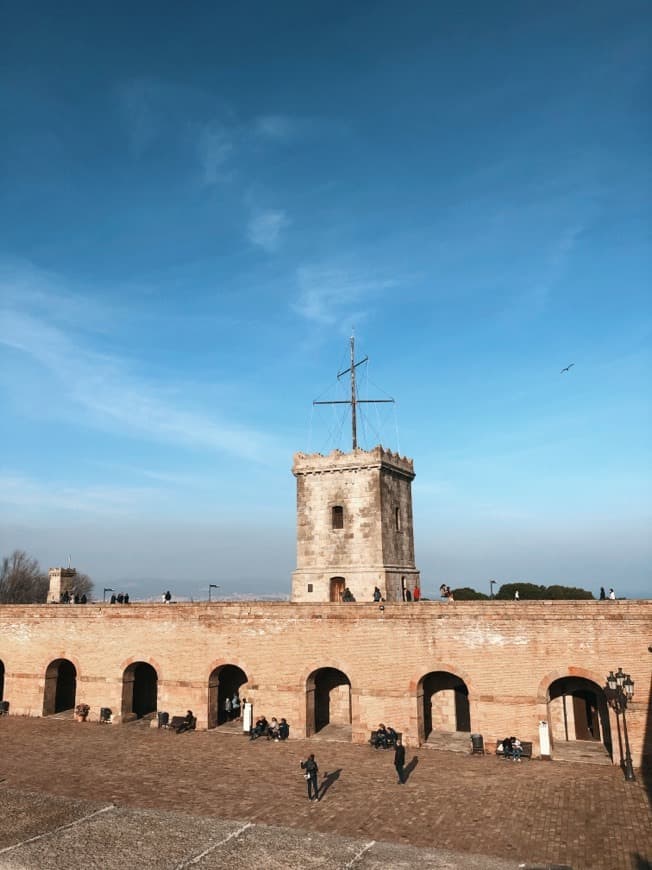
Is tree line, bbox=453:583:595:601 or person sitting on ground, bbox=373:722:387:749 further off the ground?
tree line, bbox=453:583:595:601

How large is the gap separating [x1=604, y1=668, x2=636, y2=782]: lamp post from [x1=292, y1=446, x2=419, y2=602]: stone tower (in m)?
12.4

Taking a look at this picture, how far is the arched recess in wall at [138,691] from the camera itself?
28750 mm

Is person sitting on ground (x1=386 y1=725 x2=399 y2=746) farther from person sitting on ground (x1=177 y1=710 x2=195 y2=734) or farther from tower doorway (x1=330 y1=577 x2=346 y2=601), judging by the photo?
tower doorway (x1=330 y1=577 x2=346 y2=601)

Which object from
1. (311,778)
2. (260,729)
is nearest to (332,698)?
(260,729)

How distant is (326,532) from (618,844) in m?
20.1

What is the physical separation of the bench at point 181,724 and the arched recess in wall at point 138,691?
3.08m

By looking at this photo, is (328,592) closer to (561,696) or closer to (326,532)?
(326,532)

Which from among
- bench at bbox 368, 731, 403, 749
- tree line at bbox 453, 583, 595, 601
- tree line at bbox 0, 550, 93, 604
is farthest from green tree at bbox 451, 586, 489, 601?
tree line at bbox 0, 550, 93, 604

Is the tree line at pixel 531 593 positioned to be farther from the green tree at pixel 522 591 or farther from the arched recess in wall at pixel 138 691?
the arched recess in wall at pixel 138 691

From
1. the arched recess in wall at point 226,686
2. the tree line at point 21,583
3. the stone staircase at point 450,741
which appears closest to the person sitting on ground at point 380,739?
the stone staircase at point 450,741

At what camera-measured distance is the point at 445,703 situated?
25.8 meters

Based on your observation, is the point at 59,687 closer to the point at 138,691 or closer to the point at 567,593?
the point at 138,691

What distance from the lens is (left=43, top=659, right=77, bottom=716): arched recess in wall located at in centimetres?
3023

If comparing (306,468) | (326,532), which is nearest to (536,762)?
(326,532)
